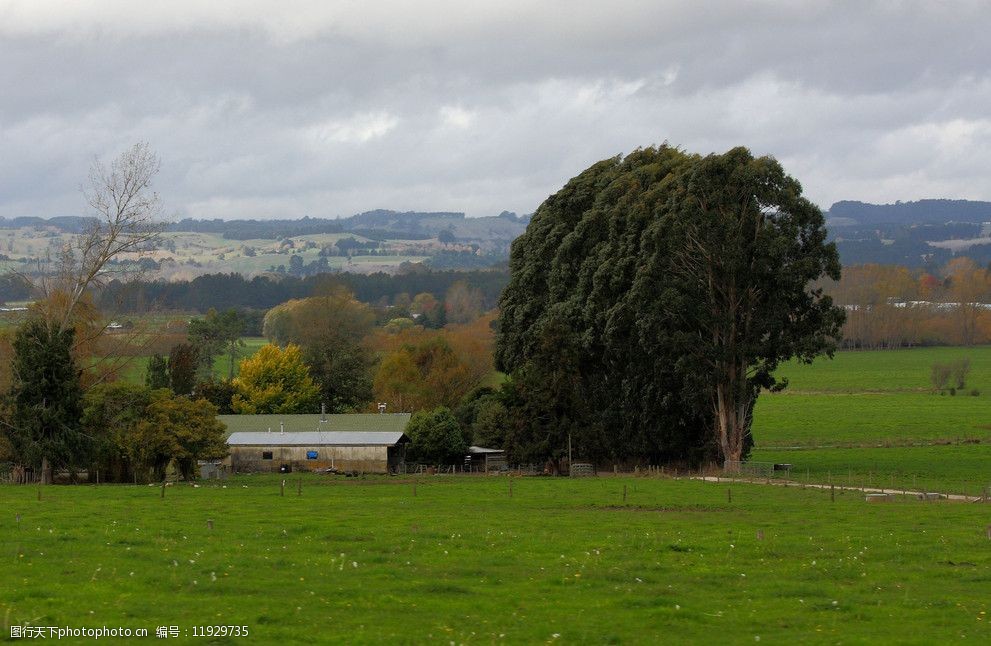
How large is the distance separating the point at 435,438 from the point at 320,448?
25.1 feet

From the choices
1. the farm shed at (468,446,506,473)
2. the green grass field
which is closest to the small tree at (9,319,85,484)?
the green grass field

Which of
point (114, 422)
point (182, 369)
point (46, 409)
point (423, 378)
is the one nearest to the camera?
point (46, 409)

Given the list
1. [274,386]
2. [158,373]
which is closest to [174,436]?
[158,373]

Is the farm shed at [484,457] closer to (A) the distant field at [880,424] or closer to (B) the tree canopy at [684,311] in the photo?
(B) the tree canopy at [684,311]

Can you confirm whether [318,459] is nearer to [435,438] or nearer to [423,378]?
[435,438]

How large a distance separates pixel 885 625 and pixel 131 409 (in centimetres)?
5297

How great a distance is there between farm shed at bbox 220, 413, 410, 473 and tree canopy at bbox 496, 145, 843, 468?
36.9ft

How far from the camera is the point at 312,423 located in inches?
3533

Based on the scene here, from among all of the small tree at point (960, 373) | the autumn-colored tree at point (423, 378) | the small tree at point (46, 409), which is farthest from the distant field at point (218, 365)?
the small tree at point (960, 373)

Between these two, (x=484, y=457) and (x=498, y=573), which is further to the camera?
(x=484, y=457)

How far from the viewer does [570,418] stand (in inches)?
3024

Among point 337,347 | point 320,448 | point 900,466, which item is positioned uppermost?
point 337,347

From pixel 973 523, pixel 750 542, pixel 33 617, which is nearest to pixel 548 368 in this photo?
pixel 973 523

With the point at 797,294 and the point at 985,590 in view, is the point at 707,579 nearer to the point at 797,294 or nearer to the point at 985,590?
the point at 985,590
